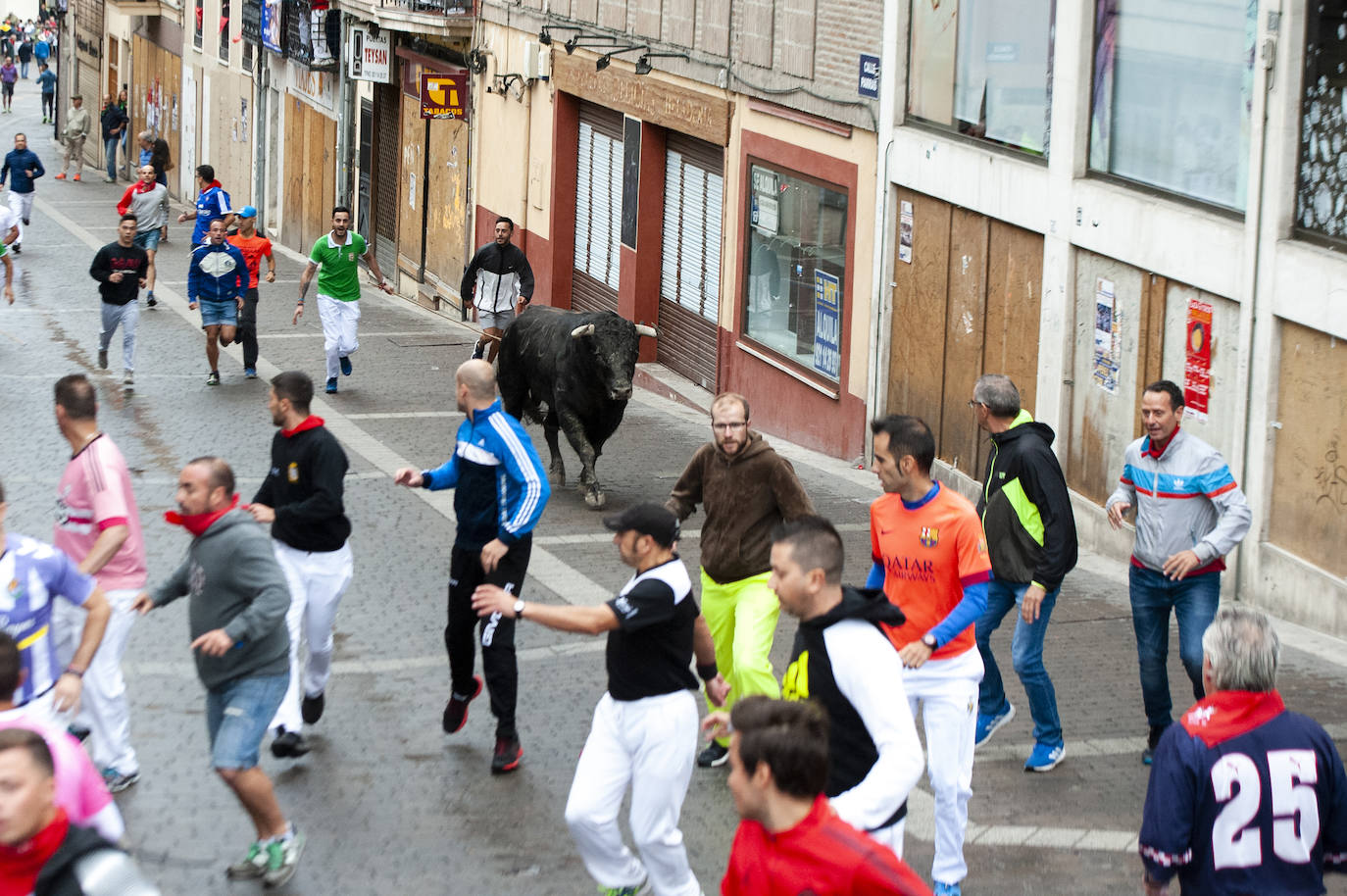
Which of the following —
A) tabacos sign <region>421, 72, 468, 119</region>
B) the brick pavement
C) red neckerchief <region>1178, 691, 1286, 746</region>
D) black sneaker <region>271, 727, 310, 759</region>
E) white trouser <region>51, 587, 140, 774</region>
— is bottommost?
the brick pavement

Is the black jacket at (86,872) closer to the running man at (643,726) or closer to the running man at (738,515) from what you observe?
the running man at (643,726)

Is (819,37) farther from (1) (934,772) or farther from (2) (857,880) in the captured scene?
(2) (857,880)

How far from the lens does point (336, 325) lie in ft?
63.0

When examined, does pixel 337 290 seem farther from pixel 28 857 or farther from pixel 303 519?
pixel 28 857

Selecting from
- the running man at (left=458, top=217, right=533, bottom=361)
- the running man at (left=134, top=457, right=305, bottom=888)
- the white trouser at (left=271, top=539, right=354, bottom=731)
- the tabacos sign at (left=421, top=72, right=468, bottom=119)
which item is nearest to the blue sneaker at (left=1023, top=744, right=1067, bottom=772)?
the white trouser at (left=271, top=539, right=354, bottom=731)

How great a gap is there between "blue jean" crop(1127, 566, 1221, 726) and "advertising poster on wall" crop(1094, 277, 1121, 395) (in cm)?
478

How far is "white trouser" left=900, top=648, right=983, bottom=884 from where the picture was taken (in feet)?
22.3

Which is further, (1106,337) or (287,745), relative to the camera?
(1106,337)

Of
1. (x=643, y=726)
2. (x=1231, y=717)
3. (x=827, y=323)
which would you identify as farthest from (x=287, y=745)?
(x=827, y=323)

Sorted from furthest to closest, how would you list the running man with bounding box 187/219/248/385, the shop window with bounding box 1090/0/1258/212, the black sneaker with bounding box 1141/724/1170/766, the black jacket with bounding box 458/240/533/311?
the running man with bounding box 187/219/248/385
the black jacket with bounding box 458/240/533/311
the shop window with bounding box 1090/0/1258/212
the black sneaker with bounding box 1141/724/1170/766

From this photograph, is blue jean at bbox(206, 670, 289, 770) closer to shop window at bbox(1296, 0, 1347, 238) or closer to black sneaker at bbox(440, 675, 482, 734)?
black sneaker at bbox(440, 675, 482, 734)

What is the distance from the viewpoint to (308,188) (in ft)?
119

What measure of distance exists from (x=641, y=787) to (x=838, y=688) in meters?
1.43

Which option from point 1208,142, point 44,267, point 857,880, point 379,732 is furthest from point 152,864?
point 44,267
